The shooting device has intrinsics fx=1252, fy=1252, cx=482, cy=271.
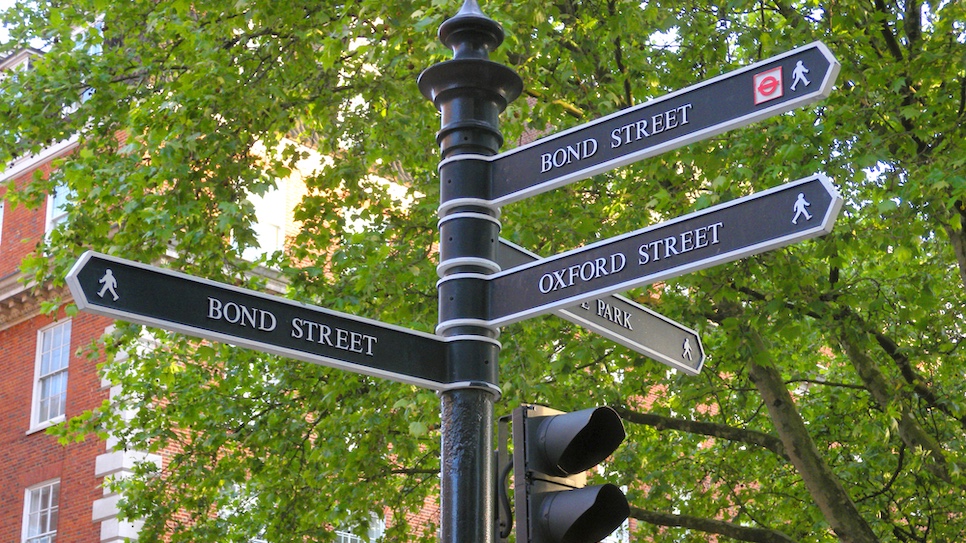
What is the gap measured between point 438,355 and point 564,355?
7463 millimetres

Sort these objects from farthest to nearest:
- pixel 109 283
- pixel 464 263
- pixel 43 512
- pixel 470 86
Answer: pixel 43 512, pixel 470 86, pixel 464 263, pixel 109 283

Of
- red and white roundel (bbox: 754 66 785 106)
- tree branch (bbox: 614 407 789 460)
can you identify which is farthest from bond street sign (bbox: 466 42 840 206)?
tree branch (bbox: 614 407 789 460)

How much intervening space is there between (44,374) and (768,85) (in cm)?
2092

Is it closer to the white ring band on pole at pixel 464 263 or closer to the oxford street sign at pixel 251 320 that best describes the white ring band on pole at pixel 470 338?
the oxford street sign at pixel 251 320

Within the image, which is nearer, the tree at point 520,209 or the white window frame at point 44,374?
the tree at point 520,209

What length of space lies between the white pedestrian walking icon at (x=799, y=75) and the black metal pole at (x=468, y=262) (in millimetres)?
1274

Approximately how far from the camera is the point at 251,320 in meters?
4.61

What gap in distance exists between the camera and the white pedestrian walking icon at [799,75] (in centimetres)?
452

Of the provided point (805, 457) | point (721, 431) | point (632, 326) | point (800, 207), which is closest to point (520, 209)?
point (721, 431)

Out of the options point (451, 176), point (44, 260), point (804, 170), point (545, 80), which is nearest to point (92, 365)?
point (44, 260)

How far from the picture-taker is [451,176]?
5188 millimetres

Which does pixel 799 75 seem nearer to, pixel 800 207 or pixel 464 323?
pixel 800 207

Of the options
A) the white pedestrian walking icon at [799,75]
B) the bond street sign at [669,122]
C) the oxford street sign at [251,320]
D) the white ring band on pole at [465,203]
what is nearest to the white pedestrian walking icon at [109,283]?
the oxford street sign at [251,320]

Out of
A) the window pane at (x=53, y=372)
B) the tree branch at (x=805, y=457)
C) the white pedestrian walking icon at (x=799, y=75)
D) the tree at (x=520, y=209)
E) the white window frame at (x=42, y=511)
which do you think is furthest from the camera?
the window pane at (x=53, y=372)
